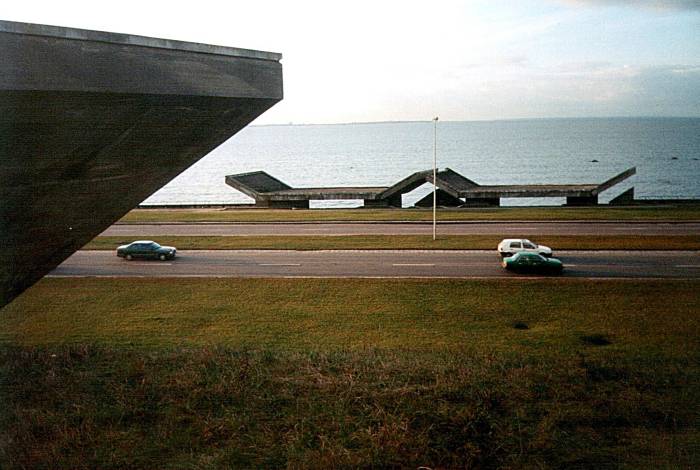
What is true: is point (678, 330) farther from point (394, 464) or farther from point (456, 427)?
point (394, 464)

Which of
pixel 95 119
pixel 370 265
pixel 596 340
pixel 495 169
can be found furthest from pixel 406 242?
pixel 495 169

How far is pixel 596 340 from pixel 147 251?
783 inches

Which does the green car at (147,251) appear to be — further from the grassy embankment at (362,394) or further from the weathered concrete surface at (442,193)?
the weathered concrete surface at (442,193)

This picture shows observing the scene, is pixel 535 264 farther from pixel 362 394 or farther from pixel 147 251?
pixel 147 251

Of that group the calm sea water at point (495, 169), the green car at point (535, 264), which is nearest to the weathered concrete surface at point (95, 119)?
the green car at point (535, 264)

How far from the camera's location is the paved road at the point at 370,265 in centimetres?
2677

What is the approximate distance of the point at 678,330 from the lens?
63.4ft

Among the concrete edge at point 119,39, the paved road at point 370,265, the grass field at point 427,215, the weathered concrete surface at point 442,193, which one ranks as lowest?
the paved road at point 370,265

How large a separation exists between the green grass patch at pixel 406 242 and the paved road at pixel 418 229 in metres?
1.55

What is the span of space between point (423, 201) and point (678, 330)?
37281mm

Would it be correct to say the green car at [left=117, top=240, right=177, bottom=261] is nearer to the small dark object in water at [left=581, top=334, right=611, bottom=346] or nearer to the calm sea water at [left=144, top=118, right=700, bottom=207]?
the small dark object in water at [left=581, top=334, right=611, bottom=346]

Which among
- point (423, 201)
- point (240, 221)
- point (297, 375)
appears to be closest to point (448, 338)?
point (297, 375)

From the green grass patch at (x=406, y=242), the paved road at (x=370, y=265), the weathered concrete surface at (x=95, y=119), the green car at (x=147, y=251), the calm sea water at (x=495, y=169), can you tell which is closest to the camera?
the weathered concrete surface at (x=95, y=119)

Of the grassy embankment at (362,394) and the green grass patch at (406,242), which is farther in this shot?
the green grass patch at (406,242)
